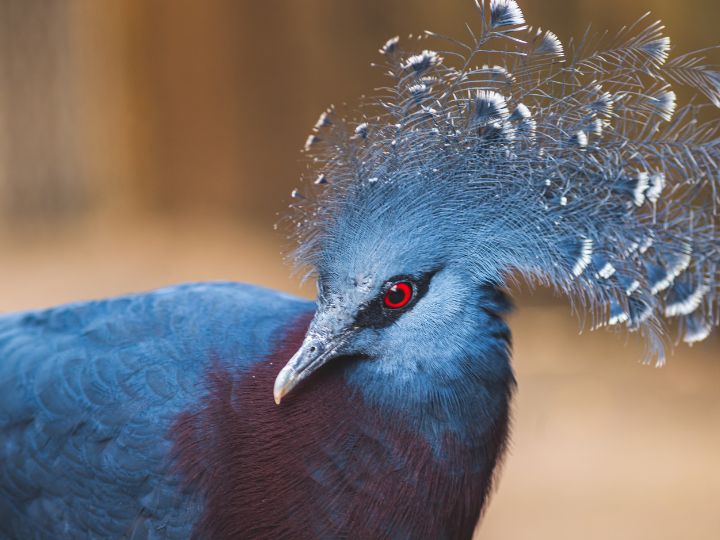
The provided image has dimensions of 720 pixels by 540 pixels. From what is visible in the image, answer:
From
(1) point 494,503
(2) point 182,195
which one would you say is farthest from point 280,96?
(1) point 494,503

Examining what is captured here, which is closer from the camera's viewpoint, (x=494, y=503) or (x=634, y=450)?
(x=494, y=503)

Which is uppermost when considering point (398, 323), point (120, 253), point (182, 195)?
point (398, 323)

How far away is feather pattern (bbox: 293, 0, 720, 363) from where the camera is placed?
1868 mm

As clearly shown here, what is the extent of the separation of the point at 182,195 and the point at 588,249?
13.6 feet

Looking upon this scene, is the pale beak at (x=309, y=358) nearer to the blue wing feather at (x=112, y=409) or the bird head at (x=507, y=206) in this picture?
the bird head at (x=507, y=206)

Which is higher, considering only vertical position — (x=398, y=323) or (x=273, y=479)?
(x=398, y=323)

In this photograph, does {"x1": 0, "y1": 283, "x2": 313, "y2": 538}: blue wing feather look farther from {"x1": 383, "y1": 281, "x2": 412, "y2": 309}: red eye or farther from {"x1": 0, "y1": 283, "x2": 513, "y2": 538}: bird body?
{"x1": 383, "y1": 281, "x2": 412, "y2": 309}: red eye

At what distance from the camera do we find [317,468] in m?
2.00

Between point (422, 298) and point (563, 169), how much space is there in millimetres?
408

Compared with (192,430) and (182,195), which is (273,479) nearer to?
(192,430)

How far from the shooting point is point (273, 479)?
2.02 meters

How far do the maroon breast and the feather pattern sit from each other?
0.43 m

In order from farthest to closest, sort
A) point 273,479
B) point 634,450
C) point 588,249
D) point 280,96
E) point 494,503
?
point 280,96
point 634,450
point 494,503
point 273,479
point 588,249

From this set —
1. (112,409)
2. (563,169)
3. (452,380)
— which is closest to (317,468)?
(452,380)
